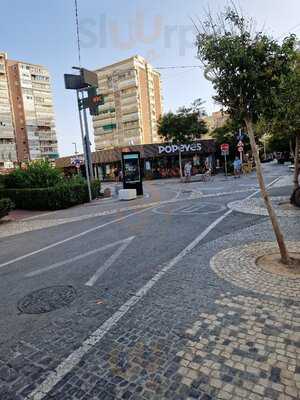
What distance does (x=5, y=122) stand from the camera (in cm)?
6681

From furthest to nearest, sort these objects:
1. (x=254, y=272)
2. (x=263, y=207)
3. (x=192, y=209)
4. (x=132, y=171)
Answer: (x=132, y=171) < (x=192, y=209) < (x=263, y=207) < (x=254, y=272)

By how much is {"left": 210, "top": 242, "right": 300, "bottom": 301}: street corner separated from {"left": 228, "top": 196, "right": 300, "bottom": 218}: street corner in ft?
10.8

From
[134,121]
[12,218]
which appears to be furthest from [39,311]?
[134,121]

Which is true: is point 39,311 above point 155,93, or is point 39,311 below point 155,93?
below

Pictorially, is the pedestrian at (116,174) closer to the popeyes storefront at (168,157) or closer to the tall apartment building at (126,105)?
the popeyes storefront at (168,157)

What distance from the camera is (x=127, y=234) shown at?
798cm

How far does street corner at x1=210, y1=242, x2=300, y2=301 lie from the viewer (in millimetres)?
3953

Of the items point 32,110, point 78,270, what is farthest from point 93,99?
point 32,110

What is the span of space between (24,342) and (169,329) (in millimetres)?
1671

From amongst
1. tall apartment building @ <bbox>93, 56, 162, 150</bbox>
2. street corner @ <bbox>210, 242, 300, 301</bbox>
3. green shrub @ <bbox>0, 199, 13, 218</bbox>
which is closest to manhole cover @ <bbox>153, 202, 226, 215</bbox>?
street corner @ <bbox>210, 242, 300, 301</bbox>

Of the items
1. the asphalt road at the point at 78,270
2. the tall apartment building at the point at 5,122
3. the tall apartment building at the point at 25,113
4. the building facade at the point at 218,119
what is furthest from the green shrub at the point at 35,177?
the tall apartment building at the point at 5,122

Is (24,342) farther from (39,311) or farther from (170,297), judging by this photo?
(170,297)

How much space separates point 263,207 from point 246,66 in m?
6.74

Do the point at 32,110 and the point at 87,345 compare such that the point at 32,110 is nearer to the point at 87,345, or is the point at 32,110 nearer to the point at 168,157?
the point at 168,157
